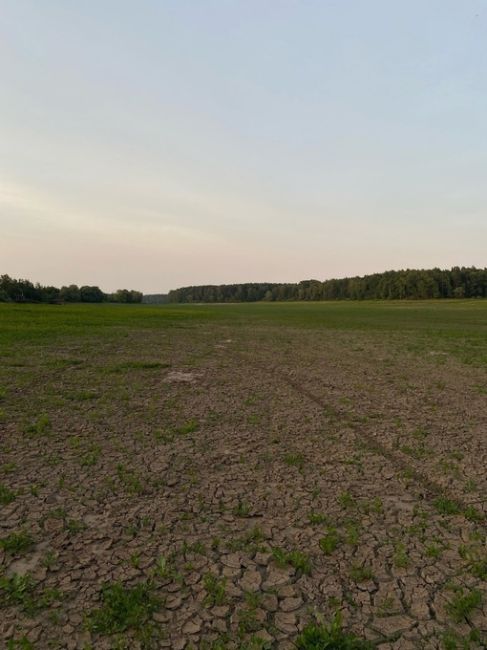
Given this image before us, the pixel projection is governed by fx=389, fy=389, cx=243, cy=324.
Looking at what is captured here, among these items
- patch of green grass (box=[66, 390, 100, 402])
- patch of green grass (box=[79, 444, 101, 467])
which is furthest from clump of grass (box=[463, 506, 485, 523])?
patch of green grass (box=[66, 390, 100, 402])

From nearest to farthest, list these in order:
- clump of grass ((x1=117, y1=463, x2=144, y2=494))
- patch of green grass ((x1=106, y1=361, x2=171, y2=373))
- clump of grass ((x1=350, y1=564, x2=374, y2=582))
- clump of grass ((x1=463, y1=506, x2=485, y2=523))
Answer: clump of grass ((x1=350, y1=564, x2=374, y2=582)) → clump of grass ((x1=463, y1=506, x2=485, y2=523)) → clump of grass ((x1=117, y1=463, x2=144, y2=494)) → patch of green grass ((x1=106, y1=361, x2=171, y2=373))

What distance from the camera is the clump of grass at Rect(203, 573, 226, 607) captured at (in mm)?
4031

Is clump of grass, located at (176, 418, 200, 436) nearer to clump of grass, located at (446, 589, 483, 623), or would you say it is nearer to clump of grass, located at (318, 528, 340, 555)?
clump of grass, located at (318, 528, 340, 555)

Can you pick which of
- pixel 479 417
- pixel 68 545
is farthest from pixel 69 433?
pixel 479 417

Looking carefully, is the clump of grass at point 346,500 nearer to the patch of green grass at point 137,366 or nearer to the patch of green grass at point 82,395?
the patch of green grass at point 82,395

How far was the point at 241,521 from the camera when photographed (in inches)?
216

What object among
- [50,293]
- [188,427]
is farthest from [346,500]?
[50,293]

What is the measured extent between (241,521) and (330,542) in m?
1.26

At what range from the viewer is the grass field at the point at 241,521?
148 inches

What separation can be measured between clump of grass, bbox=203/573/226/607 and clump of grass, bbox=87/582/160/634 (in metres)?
0.52

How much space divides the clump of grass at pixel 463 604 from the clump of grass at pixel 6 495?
19.4ft

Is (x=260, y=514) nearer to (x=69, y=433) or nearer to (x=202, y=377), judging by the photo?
(x=69, y=433)

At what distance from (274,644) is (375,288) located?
182 m

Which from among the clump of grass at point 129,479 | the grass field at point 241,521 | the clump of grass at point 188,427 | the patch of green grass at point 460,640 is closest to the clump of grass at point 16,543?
the grass field at point 241,521
